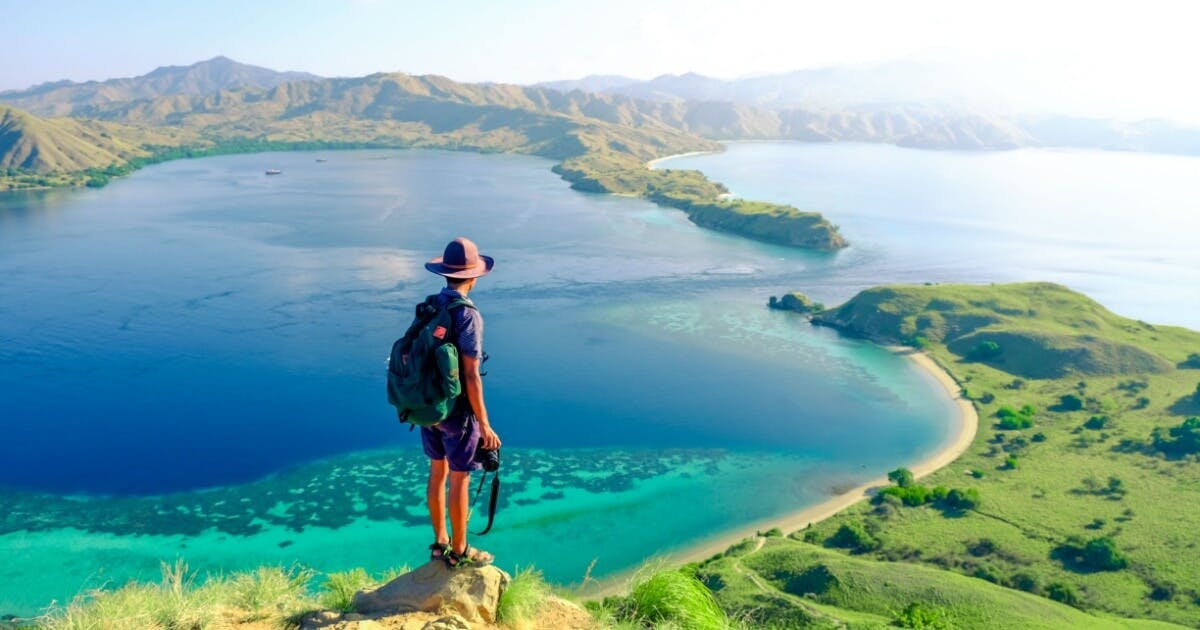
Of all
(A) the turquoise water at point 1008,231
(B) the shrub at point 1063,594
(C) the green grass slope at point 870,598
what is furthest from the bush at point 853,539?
(A) the turquoise water at point 1008,231

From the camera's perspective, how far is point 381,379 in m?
49.8

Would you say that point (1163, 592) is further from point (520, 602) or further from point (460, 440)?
point (460, 440)

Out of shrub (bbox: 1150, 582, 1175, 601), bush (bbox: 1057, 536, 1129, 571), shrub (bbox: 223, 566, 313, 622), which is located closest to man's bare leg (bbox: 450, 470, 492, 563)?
shrub (bbox: 223, 566, 313, 622)

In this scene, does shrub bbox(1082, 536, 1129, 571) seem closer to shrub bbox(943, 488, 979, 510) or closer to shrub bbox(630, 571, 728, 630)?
shrub bbox(943, 488, 979, 510)

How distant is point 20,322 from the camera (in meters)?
58.1

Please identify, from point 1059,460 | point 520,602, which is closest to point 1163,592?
point 1059,460

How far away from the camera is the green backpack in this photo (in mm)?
6465

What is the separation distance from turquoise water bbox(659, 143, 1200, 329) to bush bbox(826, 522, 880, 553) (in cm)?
4631

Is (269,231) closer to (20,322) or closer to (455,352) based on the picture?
(20,322)

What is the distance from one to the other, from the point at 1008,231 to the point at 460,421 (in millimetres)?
131474

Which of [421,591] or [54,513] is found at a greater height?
[421,591]

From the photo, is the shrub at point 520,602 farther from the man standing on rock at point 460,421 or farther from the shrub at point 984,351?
the shrub at point 984,351

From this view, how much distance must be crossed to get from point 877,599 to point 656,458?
18628 millimetres

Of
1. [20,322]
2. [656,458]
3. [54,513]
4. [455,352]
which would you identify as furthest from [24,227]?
[455,352]
